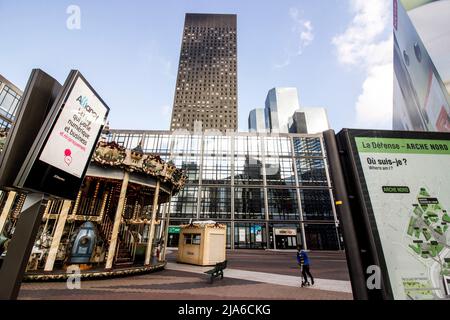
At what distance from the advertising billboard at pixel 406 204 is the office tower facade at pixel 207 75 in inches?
2984

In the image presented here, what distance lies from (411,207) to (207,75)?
100891 millimetres

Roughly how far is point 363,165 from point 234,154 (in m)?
41.4

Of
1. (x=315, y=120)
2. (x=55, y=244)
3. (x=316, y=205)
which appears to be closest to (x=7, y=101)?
(x=55, y=244)

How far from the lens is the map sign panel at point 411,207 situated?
1.75m

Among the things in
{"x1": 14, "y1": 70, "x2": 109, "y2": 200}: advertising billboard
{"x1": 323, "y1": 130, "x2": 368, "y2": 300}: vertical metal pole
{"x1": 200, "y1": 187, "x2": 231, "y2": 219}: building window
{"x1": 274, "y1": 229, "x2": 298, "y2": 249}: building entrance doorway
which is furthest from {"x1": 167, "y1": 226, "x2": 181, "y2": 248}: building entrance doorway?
{"x1": 323, "y1": 130, "x2": 368, "y2": 300}: vertical metal pole

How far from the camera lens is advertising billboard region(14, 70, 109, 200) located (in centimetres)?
166

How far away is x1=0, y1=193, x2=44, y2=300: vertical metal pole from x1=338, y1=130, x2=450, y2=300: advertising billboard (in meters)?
2.79

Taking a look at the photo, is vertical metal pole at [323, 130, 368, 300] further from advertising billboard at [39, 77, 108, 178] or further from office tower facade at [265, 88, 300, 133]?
office tower facade at [265, 88, 300, 133]

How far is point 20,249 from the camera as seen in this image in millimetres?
1593

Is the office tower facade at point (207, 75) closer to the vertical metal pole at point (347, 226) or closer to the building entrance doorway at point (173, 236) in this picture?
the building entrance doorway at point (173, 236)

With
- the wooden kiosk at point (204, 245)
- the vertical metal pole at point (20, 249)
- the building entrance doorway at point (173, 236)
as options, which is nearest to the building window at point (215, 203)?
the building entrance doorway at point (173, 236)

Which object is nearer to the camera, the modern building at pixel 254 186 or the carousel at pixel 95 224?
the carousel at pixel 95 224

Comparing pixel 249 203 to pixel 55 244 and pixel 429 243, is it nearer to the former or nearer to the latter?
pixel 55 244

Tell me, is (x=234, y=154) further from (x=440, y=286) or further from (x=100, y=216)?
→ (x=440, y=286)
